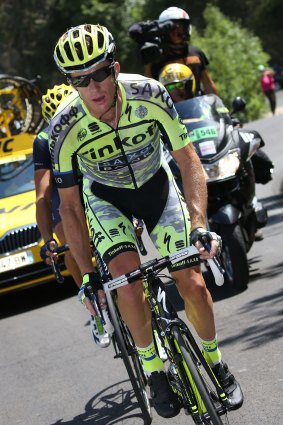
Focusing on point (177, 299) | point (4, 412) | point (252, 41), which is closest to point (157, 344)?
point (4, 412)

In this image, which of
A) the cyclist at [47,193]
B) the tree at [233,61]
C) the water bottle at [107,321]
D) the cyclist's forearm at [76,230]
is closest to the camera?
the water bottle at [107,321]

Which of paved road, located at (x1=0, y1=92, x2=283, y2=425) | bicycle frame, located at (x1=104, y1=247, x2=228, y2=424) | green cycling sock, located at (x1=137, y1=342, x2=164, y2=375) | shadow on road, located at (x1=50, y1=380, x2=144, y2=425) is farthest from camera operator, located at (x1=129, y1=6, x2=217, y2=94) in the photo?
bicycle frame, located at (x1=104, y1=247, x2=228, y2=424)

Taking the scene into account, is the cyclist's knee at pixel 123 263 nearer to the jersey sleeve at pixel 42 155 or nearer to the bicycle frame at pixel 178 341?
the bicycle frame at pixel 178 341

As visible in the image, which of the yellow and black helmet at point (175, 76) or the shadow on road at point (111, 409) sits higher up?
the yellow and black helmet at point (175, 76)

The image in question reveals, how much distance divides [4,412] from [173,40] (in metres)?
5.55

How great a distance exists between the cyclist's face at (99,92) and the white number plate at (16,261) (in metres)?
6.44

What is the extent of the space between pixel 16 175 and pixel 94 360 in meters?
4.91

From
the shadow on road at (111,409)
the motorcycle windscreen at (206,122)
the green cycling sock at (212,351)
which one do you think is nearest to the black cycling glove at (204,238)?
the green cycling sock at (212,351)

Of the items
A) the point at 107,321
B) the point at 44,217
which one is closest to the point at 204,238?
the point at 107,321

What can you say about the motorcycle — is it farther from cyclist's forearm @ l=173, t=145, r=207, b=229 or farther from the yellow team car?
cyclist's forearm @ l=173, t=145, r=207, b=229

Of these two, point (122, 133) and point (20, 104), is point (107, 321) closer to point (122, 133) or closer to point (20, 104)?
point (122, 133)

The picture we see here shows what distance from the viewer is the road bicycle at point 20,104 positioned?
15.3 meters

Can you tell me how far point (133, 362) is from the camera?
7.05 meters

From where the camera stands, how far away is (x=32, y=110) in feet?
51.0
